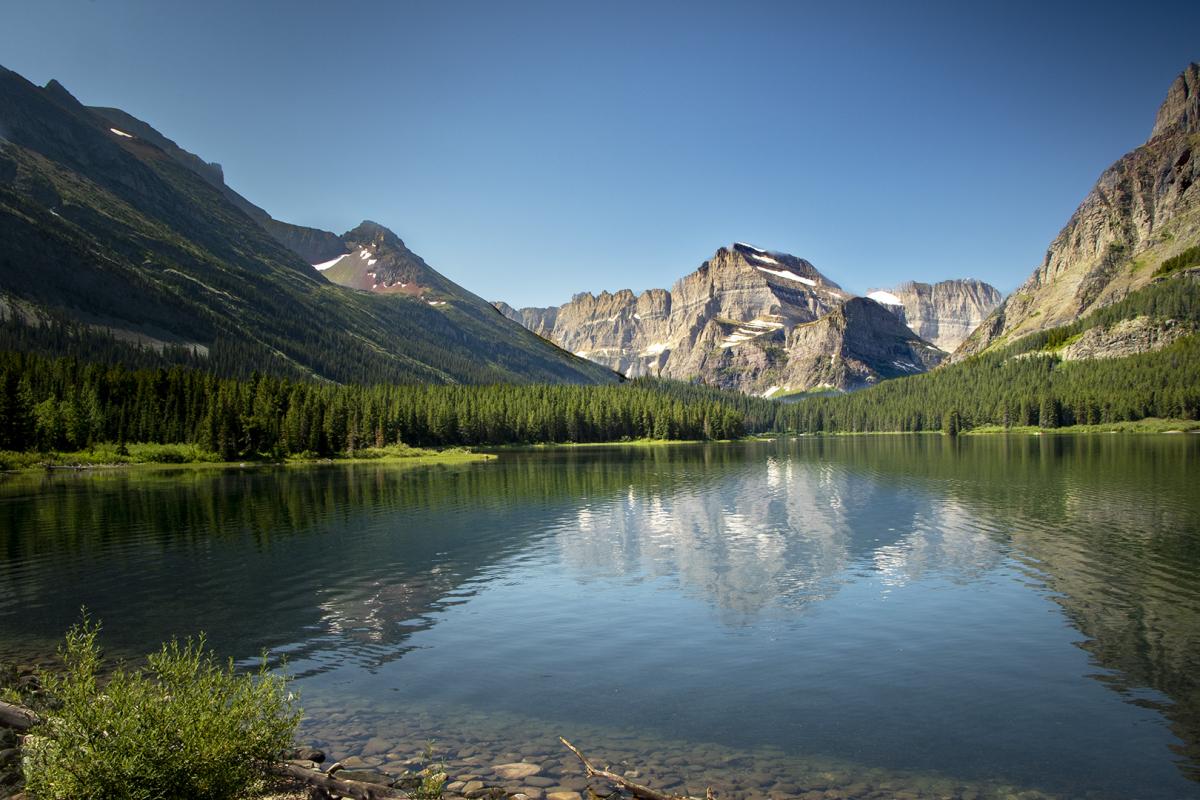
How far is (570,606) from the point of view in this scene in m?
35.3

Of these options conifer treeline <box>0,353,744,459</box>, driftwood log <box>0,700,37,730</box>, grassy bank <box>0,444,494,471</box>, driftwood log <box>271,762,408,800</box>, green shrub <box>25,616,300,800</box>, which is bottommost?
driftwood log <box>271,762,408,800</box>

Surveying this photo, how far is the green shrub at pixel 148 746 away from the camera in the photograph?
13219 mm

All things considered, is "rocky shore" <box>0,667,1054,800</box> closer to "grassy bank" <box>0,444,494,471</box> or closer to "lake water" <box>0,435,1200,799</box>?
"lake water" <box>0,435,1200,799</box>

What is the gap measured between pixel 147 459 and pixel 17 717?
14592cm

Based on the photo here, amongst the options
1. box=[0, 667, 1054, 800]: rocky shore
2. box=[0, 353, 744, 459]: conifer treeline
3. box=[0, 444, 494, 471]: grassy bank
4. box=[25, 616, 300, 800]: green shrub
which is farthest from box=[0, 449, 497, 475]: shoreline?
box=[25, 616, 300, 800]: green shrub

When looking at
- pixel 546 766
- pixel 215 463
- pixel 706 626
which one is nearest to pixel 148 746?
pixel 546 766

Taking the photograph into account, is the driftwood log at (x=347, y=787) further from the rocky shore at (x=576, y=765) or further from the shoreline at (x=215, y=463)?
the shoreline at (x=215, y=463)

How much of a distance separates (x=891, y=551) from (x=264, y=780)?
4225cm

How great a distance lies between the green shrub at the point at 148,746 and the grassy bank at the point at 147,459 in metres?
137

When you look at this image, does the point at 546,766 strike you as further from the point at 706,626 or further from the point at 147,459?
the point at 147,459

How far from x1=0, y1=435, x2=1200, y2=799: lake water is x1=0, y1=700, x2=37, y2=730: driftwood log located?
6633 millimetres

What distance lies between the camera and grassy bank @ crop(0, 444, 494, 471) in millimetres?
127125

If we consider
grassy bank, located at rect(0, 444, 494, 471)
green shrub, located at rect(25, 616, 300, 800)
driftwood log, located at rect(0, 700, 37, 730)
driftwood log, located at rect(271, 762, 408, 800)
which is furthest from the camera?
grassy bank, located at rect(0, 444, 494, 471)

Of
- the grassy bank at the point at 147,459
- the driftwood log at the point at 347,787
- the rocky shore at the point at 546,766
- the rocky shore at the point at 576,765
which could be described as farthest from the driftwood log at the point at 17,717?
the grassy bank at the point at 147,459
